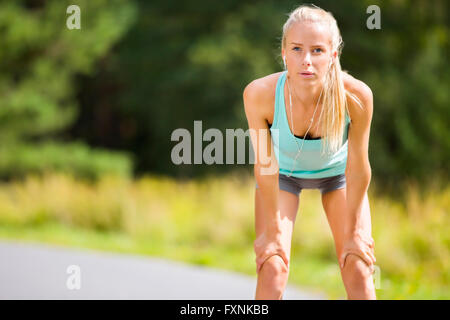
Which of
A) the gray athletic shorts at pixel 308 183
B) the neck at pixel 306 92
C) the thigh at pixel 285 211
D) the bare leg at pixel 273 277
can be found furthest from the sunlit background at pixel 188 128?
the bare leg at pixel 273 277

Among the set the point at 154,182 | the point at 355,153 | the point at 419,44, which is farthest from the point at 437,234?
the point at 419,44

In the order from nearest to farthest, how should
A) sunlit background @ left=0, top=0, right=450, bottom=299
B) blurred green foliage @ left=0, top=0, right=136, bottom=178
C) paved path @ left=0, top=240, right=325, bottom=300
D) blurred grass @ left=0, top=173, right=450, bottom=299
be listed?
paved path @ left=0, top=240, right=325, bottom=300
blurred grass @ left=0, top=173, right=450, bottom=299
sunlit background @ left=0, top=0, right=450, bottom=299
blurred green foliage @ left=0, top=0, right=136, bottom=178

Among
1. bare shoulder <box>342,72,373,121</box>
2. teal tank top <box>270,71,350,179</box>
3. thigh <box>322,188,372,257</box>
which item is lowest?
thigh <box>322,188,372,257</box>

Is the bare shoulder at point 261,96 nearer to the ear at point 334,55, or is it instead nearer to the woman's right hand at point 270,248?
the ear at point 334,55

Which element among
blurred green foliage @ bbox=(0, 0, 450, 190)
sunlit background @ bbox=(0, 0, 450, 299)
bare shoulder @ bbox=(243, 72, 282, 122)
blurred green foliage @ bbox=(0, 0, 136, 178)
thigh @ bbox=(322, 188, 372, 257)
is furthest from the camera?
blurred green foliage @ bbox=(0, 0, 450, 190)

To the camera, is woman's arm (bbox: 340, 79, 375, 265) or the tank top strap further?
the tank top strap

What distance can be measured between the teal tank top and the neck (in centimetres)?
7

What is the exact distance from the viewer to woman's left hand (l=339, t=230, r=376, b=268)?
3252mm

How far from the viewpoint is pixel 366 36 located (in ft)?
64.5

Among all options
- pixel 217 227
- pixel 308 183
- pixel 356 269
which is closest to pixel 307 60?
pixel 308 183

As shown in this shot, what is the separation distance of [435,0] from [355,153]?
17469 mm

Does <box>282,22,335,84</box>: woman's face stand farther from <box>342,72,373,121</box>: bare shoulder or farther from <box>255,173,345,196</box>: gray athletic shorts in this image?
<box>255,173,345,196</box>: gray athletic shorts

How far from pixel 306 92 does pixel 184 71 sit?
17171mm

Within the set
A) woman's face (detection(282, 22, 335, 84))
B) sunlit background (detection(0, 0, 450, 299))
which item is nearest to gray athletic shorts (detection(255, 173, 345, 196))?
woman's face (detection(282, 22, 335, 84))
